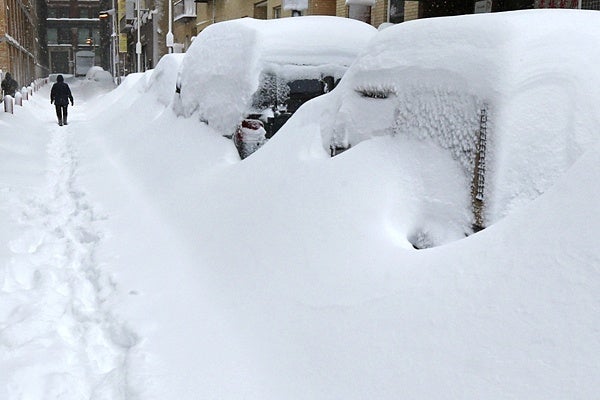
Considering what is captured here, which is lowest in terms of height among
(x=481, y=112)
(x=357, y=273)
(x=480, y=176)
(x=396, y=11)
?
(x=357, y=273)

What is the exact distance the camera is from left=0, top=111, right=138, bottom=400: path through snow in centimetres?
340

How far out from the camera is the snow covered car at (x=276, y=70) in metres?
7.01

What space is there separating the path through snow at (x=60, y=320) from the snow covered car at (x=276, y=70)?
1812mm

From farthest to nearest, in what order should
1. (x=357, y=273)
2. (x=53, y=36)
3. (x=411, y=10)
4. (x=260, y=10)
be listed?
1. (x=53, y=36)
2. (x=260, y=10)
3. (x=411, y=10)
4. (x=357, y=273)

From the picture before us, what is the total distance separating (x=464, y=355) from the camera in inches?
103

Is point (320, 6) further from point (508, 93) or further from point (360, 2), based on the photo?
point (508, 93)

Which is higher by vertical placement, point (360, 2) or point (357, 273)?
point (360, 2)

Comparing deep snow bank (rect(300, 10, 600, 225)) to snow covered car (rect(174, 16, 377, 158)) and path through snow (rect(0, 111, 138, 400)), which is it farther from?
snow covered car (rect(174, 16, 377, 158))

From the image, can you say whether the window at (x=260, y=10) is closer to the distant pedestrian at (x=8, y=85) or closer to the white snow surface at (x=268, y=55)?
the distant pedestrian at (x=8, y=85)

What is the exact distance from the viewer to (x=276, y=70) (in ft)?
23.1

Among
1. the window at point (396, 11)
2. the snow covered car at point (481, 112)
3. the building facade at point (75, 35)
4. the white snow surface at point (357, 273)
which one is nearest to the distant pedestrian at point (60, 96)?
the window at point (396, 11)

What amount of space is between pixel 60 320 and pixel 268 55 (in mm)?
3855

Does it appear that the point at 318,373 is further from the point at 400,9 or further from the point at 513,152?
the point at 400,9

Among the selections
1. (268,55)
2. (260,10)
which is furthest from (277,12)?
(268,55)
